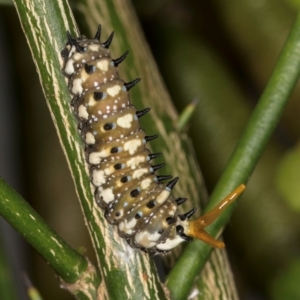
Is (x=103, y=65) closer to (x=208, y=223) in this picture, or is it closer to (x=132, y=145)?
(x=132, y=145)

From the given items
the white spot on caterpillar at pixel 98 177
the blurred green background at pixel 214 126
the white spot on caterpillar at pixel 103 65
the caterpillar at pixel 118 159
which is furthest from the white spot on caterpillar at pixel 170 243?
the blurred green background at pixel 214 126

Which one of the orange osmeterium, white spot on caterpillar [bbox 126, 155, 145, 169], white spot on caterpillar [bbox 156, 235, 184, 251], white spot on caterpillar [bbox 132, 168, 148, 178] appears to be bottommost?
white spot on caterpillar [bbox 156, 235, 184, 251]

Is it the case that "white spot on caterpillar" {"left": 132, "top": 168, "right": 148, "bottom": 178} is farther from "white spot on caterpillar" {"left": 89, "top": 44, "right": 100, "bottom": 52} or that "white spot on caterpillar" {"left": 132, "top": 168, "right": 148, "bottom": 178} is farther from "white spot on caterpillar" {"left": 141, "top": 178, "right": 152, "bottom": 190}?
"white spot on caterpillar" {"left": 89, "top": 44, "right": 100, "bottom": 52}

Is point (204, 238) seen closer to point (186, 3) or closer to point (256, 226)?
point (256, 226)

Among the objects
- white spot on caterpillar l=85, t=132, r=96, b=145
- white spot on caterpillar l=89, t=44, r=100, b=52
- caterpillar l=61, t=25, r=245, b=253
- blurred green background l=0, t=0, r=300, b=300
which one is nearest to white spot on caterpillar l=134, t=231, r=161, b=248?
caterpillar l=61, t=25, r=245, b=253

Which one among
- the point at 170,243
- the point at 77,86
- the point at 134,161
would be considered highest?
the point at 77,86

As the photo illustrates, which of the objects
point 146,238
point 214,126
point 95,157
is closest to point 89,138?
point 95,157

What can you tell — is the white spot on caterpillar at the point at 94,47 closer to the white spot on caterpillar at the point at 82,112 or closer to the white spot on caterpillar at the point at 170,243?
the white spot on caterpillar at the point at 82,112
